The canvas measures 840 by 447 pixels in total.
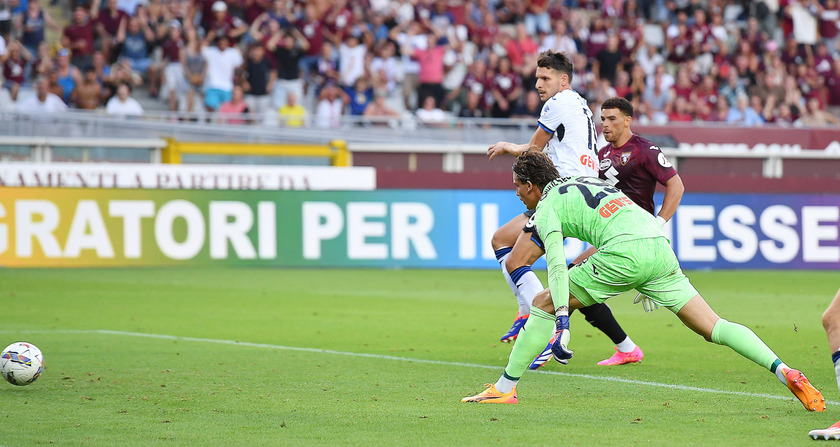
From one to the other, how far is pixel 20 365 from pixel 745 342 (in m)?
4.66

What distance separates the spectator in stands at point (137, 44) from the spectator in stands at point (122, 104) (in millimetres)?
1209

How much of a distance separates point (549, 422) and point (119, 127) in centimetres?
1499

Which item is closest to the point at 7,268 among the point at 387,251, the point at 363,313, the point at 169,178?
the point at 169,178

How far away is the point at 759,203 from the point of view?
19.2 m

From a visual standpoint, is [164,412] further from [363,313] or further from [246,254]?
[246,254]

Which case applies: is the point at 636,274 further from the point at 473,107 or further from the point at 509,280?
the point at 473,107

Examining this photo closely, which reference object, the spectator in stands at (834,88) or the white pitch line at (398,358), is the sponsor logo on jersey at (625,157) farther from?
the spectator in stands at (834,88)

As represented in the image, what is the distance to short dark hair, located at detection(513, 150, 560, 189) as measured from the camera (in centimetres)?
669

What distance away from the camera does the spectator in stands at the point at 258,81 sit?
70.2 ft

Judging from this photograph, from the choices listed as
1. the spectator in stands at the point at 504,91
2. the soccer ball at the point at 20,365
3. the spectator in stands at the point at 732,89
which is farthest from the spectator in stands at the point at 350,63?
the soccer ball at the point at 20,365

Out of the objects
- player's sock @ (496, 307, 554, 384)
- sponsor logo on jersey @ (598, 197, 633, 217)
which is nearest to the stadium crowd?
sponsor logo on jersey @ (598, 197, 633, 217)

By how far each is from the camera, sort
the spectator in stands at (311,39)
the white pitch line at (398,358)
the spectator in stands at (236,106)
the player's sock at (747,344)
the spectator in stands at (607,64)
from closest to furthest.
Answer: the player's sock at (747,344)
the white pitch line at (398,358)
the spectator in stands at (236,106)
the spectator in stands at (311,39)
the spectator in stands at (607,64)

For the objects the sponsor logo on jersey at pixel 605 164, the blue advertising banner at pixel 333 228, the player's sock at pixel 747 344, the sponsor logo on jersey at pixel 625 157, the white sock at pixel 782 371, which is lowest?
the blue advertising banner at pixel 333 228

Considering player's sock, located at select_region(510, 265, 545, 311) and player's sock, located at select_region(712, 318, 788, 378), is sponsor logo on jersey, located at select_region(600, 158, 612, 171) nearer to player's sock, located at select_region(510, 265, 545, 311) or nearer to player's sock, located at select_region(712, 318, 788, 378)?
player's sock, located at select_region(510, 265, 545, 311)
